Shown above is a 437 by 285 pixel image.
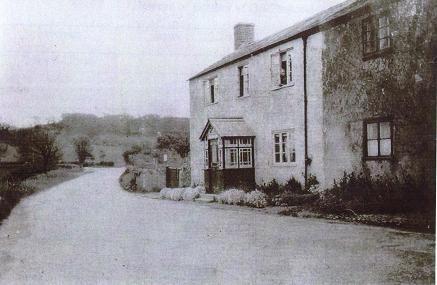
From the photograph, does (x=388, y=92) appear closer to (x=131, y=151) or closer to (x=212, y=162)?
(x=131, y=151)

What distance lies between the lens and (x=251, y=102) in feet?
56.0

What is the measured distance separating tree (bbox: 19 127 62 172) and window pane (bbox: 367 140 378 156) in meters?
7.60

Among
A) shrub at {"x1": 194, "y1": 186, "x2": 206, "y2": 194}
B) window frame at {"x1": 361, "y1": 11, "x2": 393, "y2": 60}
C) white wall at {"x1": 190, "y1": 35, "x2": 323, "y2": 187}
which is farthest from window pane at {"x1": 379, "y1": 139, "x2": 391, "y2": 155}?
shrub at {"x1": 194, "y1": 186, "x2": 206, "y2": 194}

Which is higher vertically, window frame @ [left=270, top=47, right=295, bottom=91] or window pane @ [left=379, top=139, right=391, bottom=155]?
window frame @ [left=270, top=47, right=295, bottom=91]

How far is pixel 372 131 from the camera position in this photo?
1152 cm

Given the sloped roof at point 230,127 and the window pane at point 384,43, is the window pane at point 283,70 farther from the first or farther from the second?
the window pane at point 384,43

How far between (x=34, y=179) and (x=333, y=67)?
27.7 feet

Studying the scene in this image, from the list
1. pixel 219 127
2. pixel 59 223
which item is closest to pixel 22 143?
pixel 59 223

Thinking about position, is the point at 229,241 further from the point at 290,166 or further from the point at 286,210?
the point at 290,166

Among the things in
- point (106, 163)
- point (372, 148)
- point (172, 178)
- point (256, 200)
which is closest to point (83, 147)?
point (106, 163)

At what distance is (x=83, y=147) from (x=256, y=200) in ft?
16.7

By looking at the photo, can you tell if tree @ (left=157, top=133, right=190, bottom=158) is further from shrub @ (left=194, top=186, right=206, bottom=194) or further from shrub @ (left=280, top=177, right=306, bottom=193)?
shrub @ (left=280, top=177, right=306, bottom=193)

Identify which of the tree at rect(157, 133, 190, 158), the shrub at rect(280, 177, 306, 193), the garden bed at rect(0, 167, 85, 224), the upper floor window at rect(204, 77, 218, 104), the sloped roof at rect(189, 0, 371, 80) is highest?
the sloped roof at rect(189, 0, 371, 80)

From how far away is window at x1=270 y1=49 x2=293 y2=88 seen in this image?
14947 millimetres
